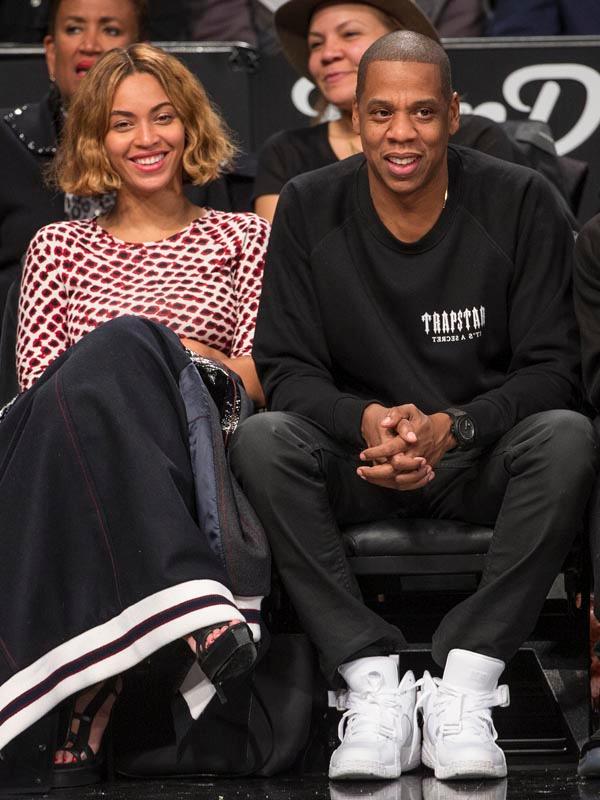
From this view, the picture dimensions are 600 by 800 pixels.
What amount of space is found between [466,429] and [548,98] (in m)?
1.88

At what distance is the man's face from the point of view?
2.99 meters

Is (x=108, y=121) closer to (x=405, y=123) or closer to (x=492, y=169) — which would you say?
(x=405, y=123)

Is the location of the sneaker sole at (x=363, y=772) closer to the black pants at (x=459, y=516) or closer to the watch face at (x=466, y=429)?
the black pants at (x=459, y=516)

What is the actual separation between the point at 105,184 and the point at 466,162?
88 centimetres

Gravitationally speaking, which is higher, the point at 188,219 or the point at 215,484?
the point at 188,219

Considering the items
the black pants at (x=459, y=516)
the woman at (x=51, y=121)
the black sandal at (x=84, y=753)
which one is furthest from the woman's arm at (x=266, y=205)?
the black sandal at (x=84, y=753)

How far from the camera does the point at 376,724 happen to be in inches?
105

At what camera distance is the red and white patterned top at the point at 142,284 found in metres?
3.31

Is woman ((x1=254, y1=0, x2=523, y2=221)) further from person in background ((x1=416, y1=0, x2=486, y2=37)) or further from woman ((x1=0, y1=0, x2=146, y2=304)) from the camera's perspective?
person in background ((x1=416, y1=0, x2=486, y2=37))

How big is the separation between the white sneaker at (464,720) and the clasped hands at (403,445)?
339 mm

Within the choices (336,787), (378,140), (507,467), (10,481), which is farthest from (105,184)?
(336,787)

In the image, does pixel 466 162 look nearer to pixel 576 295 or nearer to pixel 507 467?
pixel 576 295

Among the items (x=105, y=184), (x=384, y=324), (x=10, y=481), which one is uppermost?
(x=105, y=184)

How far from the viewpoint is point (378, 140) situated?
118 inches
